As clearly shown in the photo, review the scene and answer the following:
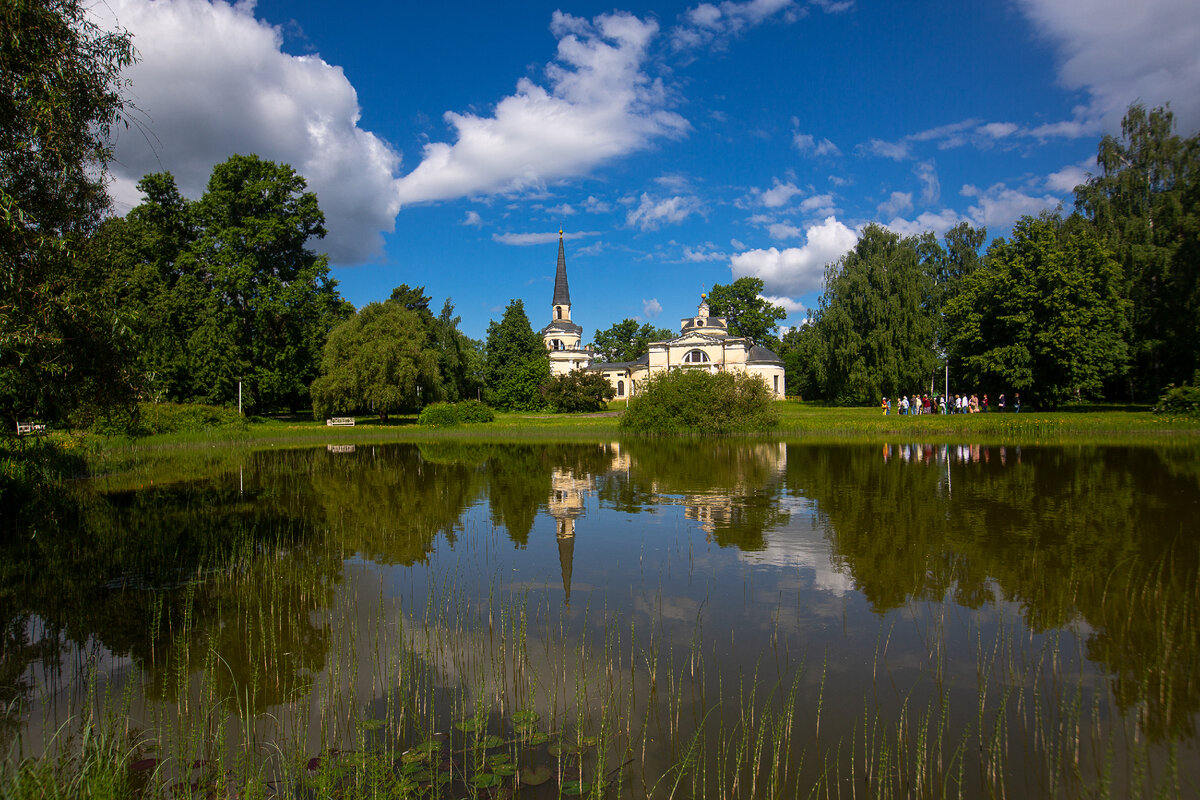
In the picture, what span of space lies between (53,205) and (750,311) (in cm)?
7862

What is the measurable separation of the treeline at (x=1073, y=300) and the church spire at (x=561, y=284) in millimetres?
42364

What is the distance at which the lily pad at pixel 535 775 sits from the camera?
3.73 metres

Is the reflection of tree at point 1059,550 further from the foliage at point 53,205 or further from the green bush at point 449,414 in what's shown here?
the green bush at point 449,414

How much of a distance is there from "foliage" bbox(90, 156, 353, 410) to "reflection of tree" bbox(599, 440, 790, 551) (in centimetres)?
2622

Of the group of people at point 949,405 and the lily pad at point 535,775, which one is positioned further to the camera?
the group of people at point 949,405

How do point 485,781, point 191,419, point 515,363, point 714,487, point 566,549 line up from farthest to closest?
point 515,363, point 191,419, point 714,487, point 566,549, point 485,781

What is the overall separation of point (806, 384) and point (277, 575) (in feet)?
226

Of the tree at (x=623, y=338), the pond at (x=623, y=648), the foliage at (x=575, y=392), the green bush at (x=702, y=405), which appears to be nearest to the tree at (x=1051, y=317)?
the green bush at (x=702, y=405)

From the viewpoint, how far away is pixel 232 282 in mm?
38438

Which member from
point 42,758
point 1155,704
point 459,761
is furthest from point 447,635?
point 1155,704

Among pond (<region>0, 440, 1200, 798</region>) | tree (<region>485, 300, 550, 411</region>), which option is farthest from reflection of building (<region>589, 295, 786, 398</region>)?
pond (<region>0, 440, 1200, 798</region>)

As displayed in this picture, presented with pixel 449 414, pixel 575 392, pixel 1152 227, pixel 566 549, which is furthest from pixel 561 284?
pixel 566 549

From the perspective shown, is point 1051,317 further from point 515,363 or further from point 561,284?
point 561,284

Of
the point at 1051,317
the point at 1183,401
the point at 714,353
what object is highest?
the point at 714,353
